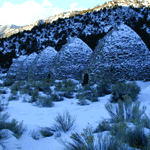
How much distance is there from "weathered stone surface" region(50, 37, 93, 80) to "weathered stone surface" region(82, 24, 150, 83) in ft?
6.62

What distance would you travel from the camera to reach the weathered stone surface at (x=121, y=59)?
22.0 feet

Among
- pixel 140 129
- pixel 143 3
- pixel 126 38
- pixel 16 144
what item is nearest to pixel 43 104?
pixel 16 144

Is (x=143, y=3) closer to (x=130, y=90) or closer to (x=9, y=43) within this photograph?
(x=9, y=43)

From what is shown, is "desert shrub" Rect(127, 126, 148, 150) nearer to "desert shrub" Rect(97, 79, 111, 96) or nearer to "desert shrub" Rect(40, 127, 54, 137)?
"desert shrub" Rect(40, 127, 54, 137)

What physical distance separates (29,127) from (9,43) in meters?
30.3

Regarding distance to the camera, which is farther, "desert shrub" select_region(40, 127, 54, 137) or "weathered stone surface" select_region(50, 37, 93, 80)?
"weathered stone surface" select_region(50, 37, 93, 80)

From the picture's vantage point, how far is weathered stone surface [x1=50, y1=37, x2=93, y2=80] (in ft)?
30.9

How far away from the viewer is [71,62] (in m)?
9.52

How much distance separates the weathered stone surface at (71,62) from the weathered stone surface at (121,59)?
2.02 meters

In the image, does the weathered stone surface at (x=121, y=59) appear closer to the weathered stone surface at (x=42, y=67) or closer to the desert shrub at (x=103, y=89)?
the desert shrub at (x=103, y=89)

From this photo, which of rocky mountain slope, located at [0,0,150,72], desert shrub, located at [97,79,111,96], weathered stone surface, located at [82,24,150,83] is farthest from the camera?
rocky mountain slope, located at [0,0,150,72]

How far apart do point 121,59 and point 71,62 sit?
3486mm

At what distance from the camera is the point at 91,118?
3.43m

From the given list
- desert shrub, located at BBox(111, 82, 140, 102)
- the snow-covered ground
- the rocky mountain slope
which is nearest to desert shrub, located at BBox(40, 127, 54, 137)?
the snow-covered ground
